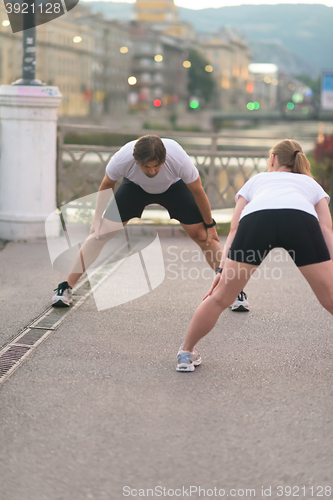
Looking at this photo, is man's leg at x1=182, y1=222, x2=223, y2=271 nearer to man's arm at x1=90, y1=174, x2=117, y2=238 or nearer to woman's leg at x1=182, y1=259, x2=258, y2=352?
man's arm at x1=90, y1=174, x2=117, y2=238

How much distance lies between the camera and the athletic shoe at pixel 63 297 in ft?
17.4

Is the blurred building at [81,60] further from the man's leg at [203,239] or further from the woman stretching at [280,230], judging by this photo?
the woman stretching at [280,230]

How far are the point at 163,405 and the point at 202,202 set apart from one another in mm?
2028

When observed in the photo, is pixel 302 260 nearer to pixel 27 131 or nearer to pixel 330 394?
pixel 330 394

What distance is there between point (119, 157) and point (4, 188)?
3.89 meters

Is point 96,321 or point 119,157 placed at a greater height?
point 119,157

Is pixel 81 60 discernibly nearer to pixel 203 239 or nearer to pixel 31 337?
pixel 203 239

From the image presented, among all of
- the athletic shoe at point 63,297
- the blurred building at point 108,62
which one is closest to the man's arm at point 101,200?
the athletic shoe at point 63,297

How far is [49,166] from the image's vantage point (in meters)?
8.23

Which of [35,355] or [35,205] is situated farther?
[35,205]

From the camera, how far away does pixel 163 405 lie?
3.46 m

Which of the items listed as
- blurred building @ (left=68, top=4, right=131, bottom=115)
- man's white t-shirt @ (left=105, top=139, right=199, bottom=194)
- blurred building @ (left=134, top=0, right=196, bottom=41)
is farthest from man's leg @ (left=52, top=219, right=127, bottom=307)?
blurred building @ (left=134, top=0, right=196, bottom=41)

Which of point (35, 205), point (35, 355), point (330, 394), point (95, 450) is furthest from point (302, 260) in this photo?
point (35, 205)

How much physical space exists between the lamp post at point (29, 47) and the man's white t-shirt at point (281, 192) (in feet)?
17.0
